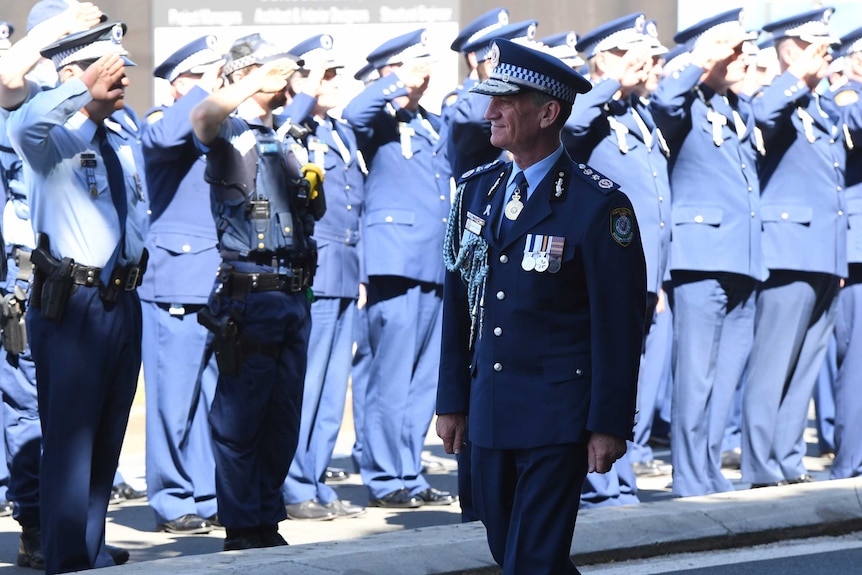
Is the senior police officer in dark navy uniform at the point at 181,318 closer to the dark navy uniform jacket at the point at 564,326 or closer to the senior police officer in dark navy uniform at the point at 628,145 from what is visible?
the senior police officer in dark navy uniform at the point at 628,145

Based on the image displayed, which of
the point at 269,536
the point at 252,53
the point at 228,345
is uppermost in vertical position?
the point at 252,53

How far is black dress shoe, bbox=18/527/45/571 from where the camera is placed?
6.45m

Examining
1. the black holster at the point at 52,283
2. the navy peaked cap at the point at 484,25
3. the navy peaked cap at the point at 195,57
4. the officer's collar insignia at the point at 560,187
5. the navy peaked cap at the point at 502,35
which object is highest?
the navy peaked cap at the point at 484,25

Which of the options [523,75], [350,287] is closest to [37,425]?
[350,287]

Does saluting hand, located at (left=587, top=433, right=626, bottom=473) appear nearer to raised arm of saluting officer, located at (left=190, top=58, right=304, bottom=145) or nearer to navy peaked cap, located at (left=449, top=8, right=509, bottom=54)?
raised arm of saluting officer, located at (left=190, top=58, right=304, bottom=145)

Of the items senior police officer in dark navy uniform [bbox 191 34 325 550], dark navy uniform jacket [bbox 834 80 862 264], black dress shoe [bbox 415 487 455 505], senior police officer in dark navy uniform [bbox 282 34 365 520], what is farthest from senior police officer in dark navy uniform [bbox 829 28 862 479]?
senior police officer in dark navy uniform [bbox 191 34 325 550]

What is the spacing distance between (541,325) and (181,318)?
3.83 m

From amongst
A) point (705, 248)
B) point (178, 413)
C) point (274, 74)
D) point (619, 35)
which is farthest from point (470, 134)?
point (178, 413)

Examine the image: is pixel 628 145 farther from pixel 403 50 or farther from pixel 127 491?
pixel 127 491

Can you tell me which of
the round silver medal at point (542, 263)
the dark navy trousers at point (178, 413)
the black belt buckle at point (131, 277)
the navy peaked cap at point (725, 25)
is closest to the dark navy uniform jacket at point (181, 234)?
the dark navy trousers at point (178, 413)

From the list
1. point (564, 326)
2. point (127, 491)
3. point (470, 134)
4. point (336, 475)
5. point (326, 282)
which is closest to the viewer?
point (564, 326)

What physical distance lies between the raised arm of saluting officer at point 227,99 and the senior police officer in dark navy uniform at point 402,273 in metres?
1.66

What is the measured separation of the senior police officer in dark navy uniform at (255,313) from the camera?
6.37 meters

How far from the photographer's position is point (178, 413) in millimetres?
7660
